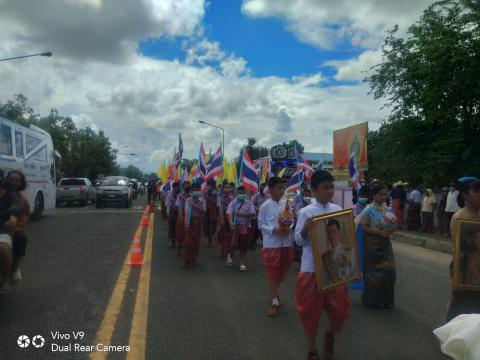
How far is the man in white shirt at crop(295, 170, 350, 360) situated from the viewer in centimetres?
395

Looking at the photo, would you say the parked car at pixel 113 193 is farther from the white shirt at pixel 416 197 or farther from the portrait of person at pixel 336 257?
the portrait of person at pixel 336 257

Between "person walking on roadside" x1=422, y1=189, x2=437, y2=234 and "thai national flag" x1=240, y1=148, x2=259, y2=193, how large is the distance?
8.24 m

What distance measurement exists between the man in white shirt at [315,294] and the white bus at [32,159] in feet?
40.3

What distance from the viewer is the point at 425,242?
43.3 feet

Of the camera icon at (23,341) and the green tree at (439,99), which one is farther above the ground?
the green tree at (439,99)

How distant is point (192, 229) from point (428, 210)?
32.2 feet

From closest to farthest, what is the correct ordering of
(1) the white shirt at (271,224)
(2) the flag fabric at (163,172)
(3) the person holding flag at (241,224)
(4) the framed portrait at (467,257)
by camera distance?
(4) the framed portrait at (467,257)
(1) the white shirt at (271,224)
(3) the person holding flag at (241,224)
(2) the flag fabric at (163,172)

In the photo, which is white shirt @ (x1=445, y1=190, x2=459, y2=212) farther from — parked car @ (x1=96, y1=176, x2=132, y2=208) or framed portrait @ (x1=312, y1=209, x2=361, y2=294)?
parked car @ (x1=96, y1=176, x2=132, y2=208)

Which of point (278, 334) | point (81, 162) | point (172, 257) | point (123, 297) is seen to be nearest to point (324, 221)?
point (278, 334)

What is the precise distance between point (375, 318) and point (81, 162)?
5555 cm

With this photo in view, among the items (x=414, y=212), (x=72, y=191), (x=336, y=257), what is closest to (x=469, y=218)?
(x=336, y=257)

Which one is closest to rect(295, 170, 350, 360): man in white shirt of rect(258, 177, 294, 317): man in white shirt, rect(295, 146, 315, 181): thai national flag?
rect(258, 177, 294, 317): man in white shirt

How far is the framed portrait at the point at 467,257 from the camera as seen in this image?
3.66 m

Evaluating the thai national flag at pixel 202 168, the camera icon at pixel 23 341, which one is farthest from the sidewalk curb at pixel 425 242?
the camera icon at pixel 23 341
